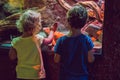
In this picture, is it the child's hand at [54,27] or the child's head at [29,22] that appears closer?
the child's head at [29,22]

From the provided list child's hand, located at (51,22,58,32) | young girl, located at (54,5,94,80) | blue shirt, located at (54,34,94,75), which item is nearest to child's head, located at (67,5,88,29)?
young girl, located at (54,5,94,80)

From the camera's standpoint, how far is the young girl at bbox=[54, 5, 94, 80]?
297cm

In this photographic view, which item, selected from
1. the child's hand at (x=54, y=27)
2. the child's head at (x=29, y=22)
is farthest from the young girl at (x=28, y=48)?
the child's hand at (x=54, y=27)

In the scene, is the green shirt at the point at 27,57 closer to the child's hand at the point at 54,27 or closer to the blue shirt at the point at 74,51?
the blue shirt at the point at 74,51

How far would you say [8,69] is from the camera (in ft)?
12.5

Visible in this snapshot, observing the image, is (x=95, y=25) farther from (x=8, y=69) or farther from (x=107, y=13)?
(x=8, y=69)

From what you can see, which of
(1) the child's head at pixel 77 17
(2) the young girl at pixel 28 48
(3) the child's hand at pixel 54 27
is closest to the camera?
(1) the child's head at pixel 77 17

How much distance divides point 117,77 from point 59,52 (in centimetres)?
82

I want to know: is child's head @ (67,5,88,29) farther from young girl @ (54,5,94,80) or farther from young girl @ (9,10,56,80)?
young girl @ (9,10,56,80)

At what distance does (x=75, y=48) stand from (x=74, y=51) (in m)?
0.03

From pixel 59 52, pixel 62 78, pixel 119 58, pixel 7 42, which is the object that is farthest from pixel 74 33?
pixel 7 42

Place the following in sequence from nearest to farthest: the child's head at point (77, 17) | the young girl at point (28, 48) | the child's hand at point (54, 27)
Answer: the child's head at point (77, 17)
the young girl at point (28, 48)
the child's hand at point (54, 27)

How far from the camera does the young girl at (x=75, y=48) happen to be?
2967mm

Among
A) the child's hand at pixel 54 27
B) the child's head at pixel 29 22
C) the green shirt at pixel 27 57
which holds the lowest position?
the green shirt at pixel 27 57
